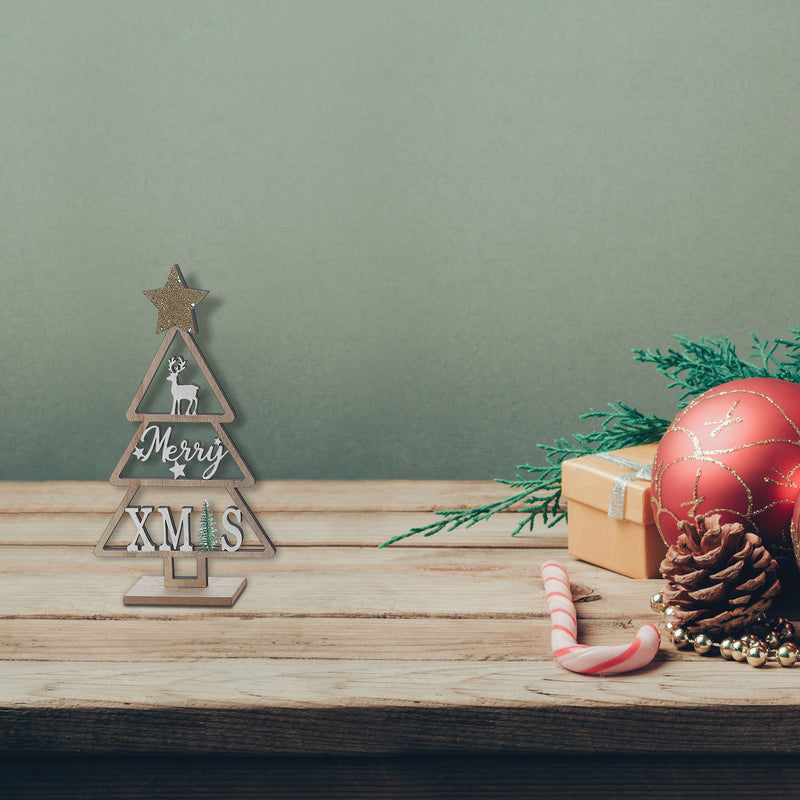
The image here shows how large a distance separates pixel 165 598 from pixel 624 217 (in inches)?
38.0

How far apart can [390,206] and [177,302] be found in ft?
2.08

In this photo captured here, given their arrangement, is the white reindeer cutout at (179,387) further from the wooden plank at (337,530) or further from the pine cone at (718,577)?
the pine cone at (718,577)

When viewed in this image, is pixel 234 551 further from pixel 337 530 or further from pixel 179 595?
pixel 337 530

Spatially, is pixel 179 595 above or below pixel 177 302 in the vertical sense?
below

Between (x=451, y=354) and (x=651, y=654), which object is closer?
(x=651, y=654)

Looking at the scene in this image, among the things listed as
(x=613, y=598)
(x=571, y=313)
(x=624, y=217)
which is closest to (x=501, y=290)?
(x=571, y=313)

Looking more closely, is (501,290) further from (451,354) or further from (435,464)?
(435,464)

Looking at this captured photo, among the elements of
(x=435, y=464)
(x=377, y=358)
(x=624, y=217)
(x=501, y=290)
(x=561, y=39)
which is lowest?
(x=435, y=464)

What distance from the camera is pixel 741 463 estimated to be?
31.2 inches

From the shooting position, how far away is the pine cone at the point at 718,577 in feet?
2.38

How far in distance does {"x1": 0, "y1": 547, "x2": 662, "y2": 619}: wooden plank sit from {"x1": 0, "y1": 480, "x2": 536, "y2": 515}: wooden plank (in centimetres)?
18

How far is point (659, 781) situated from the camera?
2.26 feet

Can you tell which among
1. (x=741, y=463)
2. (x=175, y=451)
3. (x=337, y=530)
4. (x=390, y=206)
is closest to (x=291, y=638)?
(x=175, y=451)

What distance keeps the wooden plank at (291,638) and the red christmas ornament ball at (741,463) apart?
0.13m
